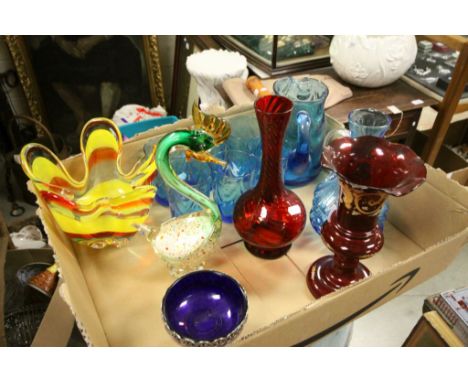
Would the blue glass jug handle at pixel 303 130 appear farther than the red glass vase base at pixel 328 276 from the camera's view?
Yes

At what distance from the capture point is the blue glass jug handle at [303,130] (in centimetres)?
80

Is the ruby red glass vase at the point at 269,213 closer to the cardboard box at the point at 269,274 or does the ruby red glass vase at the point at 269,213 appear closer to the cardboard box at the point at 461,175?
the cardboard box at the point at 269,274

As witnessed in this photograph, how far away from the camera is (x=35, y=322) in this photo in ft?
3.10

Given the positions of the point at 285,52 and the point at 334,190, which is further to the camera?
the point at 285,52

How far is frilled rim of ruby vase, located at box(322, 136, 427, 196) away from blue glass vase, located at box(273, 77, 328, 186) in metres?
0.22

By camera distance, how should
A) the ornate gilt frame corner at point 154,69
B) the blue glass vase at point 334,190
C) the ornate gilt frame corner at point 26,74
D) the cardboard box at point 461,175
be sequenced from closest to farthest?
the blue glass vase at point 334,190
the cardboard box at point 461,175
the ornate gilt frame corner at point 26,74
the ornate gilt frame corner at point 154,69

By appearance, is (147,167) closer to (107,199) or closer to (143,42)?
(107,199)

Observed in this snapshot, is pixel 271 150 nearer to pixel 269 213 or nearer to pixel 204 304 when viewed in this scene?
pixel 269 213

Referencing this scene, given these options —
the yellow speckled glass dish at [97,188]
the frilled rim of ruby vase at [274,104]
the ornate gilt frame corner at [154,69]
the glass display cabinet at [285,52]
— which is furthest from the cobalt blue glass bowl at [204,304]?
the ornate gilt frame corner at [154,69]

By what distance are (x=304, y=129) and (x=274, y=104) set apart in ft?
0.64

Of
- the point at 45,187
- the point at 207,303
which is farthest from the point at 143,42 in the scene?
the point at 207,303

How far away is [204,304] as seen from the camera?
0.66m

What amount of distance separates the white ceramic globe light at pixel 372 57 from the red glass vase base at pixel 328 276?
0.71 m

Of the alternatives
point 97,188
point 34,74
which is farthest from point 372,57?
point 34,74
